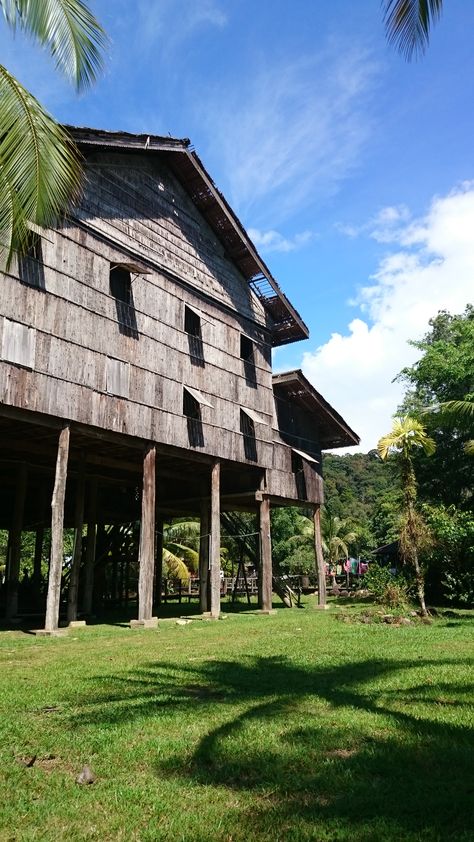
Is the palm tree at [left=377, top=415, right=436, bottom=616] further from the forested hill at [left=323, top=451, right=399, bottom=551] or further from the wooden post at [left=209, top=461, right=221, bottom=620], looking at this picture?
the forested hill at [left=323, top=451, right=399, bottom=551]

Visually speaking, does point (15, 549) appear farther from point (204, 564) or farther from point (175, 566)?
point (175, 566)

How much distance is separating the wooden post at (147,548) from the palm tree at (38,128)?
10.5m

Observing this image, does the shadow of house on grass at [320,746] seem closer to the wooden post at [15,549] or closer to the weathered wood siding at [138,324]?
the weathered wood siding at [138,324]

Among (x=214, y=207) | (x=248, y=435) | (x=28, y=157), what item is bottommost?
(x=28, y=157)

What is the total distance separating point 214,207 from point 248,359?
545cm

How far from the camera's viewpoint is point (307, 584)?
1700 inches

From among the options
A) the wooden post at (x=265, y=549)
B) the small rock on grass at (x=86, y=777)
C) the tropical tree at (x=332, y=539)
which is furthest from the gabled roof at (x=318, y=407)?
the tropical tree at (x=332, y=539)

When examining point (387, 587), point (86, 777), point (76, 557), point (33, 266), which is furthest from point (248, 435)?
point (86, 777)

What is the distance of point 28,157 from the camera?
6.93m

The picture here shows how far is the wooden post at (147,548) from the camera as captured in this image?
16516mm

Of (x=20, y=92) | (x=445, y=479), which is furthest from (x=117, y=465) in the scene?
(x=445, y=479)

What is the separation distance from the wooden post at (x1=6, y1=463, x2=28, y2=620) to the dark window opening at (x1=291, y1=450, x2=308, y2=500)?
1046 cm

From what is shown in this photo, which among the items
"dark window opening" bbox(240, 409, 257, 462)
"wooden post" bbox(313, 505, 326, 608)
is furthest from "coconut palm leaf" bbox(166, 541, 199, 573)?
"dark window opening" bbox(240, 409, 257, 462)

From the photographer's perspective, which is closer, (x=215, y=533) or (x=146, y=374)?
(x=146, y=374)
